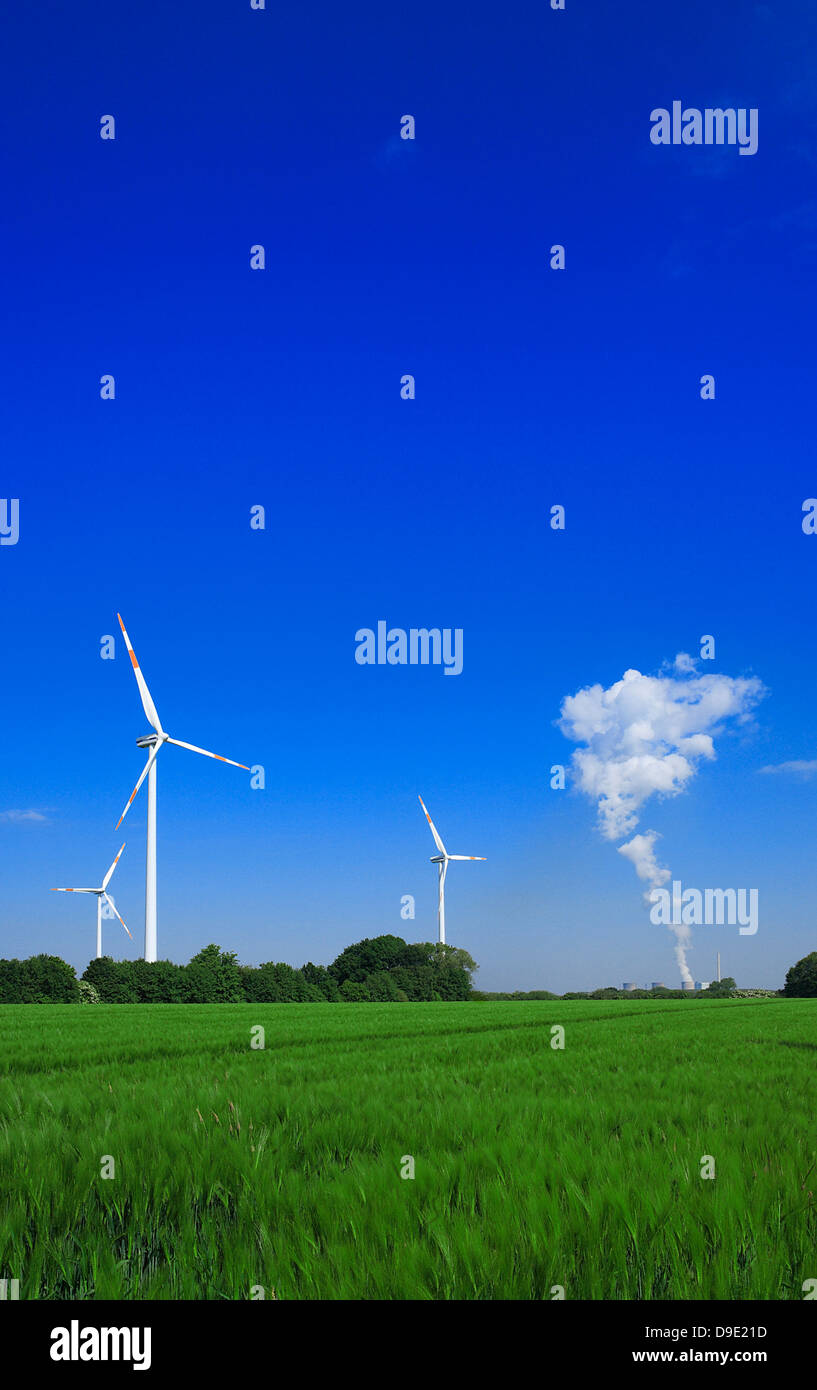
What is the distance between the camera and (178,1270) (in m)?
3.93

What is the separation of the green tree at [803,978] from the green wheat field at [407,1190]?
409 feet

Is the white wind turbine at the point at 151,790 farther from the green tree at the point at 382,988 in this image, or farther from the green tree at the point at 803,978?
the green tree at the point at 803,978

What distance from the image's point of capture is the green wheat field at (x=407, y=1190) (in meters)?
3.72

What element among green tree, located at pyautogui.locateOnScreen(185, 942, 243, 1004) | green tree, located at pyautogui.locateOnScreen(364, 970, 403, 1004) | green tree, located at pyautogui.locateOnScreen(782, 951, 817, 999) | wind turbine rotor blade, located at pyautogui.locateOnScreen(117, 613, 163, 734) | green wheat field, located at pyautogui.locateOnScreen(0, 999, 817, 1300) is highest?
wind turbine rotor blade, located at pyautogui.locateOnScreen(117, 613, 163, 734)

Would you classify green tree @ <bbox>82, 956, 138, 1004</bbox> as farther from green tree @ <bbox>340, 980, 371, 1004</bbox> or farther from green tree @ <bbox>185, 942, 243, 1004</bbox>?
green tree @ <bbox>340, 980, 371, 1004</bbox>

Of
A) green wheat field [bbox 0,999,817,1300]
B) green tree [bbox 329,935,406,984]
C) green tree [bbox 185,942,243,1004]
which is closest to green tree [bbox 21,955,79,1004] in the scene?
green tree [bbox 185,942,243,1004]

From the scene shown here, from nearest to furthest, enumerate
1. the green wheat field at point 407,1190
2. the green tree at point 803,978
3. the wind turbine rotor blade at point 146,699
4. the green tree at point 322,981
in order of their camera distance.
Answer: the green wheat field at point 407,1190 < the wind turbine rotor blade at point 146,699 < the green tree at point 322,981 < the green tree at point 803,978

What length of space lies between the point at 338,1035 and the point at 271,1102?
15.6 m

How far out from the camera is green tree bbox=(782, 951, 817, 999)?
Result: 115838mm

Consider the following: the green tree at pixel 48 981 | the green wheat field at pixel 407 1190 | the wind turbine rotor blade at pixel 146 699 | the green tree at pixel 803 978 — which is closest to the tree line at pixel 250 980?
the green tree at pixel 48 981

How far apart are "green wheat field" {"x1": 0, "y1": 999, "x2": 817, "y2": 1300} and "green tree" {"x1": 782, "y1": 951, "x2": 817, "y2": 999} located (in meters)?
125

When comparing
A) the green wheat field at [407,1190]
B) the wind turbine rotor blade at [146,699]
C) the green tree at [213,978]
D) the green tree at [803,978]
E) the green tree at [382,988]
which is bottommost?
the green tree at [803,978]

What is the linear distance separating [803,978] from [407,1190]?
134 m

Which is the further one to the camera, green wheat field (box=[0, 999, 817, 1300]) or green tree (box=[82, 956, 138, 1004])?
green tree (box=[82, 956, 138, 1004])
